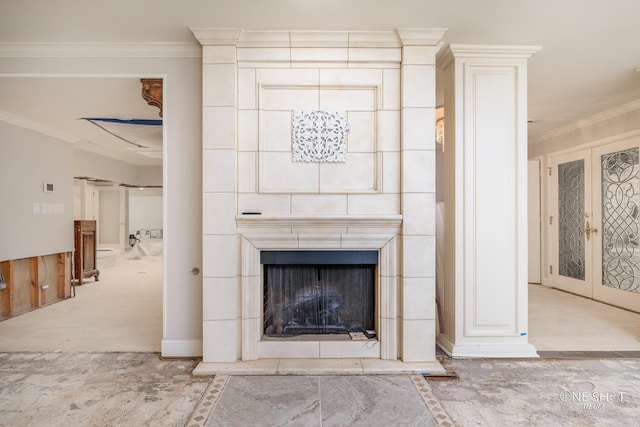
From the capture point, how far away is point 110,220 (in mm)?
9703

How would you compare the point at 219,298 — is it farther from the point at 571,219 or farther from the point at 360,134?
the point at 571,219

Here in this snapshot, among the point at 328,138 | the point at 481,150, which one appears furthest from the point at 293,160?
the point at 481,150

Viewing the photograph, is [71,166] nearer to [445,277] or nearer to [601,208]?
[445,277]

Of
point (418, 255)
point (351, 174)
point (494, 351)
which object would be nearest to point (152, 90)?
point (351, 174)

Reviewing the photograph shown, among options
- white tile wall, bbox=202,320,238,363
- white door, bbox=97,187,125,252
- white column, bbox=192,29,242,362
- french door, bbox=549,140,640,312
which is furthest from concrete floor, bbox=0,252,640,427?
white door, bbox=97,187,125,252

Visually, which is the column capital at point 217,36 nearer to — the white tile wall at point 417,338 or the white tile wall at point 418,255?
the white tile wall at point 418,255

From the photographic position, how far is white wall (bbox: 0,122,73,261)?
3887mm

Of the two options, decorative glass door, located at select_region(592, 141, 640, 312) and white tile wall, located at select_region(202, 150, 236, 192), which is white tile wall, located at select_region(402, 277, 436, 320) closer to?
white tile wall, located at select_region(202, 150, 236, 192)

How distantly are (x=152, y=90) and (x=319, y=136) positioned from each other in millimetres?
1430

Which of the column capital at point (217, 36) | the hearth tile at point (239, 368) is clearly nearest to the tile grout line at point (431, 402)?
the hearth tile at point (239, 368)

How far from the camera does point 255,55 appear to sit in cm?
260

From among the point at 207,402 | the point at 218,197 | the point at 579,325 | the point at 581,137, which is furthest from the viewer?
the point at 581,137

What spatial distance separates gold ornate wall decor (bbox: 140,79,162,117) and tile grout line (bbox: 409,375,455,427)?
287 centimetres

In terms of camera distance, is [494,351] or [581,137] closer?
[494,351]
